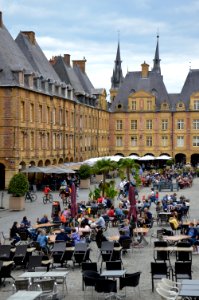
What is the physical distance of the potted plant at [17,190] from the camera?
35.9 metres

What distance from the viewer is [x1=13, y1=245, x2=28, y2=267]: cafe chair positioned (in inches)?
773

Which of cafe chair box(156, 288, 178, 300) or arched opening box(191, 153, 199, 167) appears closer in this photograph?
cafe chair box(156, 288, 178, 300)

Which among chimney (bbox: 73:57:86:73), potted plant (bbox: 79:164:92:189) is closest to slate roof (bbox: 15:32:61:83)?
potted plant (bbox: 79:164:92:189)

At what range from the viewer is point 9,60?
50.3 metres

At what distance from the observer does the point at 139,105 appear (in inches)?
3346

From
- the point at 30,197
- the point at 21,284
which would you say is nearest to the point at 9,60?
the point at 30,197

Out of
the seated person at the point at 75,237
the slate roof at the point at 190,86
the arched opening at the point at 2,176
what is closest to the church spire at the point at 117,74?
the slate roof at the point at 190,86

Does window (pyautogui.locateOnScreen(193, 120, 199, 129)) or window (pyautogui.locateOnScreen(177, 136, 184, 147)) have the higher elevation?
window (pyautogui.locateOnScreen(193, 120, 199, 129))

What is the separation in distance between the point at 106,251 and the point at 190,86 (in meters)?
67.5

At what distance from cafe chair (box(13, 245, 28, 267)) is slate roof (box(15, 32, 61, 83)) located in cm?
3908

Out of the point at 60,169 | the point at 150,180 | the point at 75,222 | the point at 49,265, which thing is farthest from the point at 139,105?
the point at 49,265

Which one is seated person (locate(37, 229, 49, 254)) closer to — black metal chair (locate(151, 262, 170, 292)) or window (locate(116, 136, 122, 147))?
black metal chair (locate(151, 262, 170, 292))

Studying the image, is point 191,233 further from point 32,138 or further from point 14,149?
point 32,138

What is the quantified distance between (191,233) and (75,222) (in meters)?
6.77
